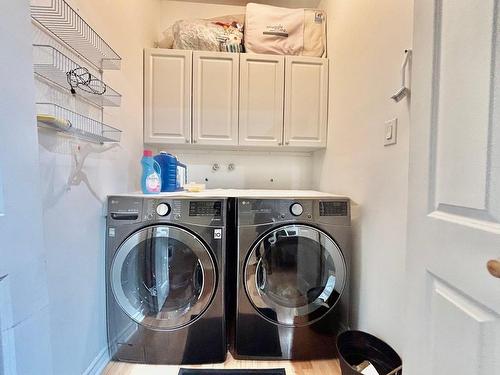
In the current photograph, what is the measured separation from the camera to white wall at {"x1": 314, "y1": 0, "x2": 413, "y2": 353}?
3.92ft

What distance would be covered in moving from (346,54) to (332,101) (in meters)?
0.36

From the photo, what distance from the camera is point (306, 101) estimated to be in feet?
7.16

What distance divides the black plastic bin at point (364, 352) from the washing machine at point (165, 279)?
667 millimetres

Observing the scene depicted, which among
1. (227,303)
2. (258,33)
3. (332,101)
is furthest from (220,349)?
(258,33)

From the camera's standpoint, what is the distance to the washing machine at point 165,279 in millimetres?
1452

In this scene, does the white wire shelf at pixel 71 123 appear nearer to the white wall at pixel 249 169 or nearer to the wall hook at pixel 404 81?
the white wall at pixel 249 169

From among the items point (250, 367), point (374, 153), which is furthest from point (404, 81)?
point (250, 367)

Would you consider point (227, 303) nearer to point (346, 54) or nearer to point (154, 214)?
point (154, 214)

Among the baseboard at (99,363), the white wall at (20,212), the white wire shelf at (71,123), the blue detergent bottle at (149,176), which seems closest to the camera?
the white wall at (20,212)

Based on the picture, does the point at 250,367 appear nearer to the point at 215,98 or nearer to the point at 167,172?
the point at 167,172

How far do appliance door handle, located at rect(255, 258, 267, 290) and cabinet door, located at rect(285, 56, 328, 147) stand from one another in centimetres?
113

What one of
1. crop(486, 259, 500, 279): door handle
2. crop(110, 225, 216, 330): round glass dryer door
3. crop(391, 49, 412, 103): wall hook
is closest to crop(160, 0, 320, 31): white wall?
crop(391, 49, 412, 103): wall hook

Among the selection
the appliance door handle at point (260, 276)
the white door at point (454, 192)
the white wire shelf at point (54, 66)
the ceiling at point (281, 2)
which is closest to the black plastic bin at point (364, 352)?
the white door at point (454, 192)

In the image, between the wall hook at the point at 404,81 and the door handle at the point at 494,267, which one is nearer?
the door handle at the point at 494,267
